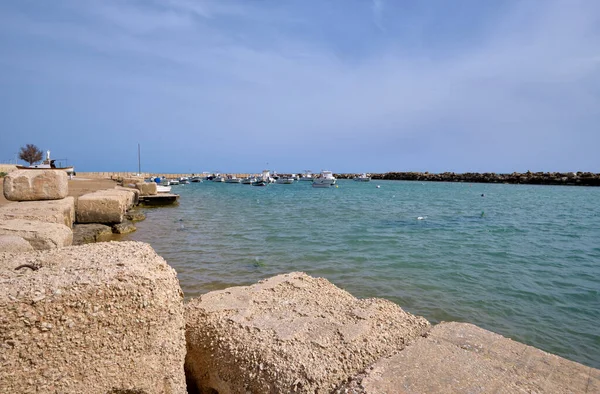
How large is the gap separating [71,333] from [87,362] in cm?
19

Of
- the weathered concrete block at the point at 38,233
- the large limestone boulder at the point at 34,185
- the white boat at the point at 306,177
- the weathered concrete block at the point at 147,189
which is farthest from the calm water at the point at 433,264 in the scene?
the white boat at the point at 306,177

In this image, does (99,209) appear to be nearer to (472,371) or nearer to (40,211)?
(40,211)

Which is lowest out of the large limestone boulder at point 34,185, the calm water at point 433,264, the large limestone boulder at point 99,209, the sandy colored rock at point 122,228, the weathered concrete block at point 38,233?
the calm water at point 433,264

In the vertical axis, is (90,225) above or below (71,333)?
below

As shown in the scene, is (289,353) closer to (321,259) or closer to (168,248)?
(321,259)

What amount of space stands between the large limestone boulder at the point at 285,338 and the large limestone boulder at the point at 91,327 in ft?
1.08

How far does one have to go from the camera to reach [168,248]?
9.57m

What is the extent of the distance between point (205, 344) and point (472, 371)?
1.82m

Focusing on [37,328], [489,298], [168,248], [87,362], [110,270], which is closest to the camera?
[37,328]

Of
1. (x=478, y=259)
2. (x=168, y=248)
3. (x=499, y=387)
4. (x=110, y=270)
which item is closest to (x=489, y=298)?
(x=478, y=259)

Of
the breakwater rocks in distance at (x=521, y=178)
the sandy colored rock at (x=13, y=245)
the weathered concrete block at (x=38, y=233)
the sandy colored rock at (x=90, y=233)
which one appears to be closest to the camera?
the sandy colored rock at (x=13, y=245)

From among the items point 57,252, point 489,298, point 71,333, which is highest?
point 57,252

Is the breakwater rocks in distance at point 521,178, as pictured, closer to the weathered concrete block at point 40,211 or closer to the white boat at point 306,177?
the white boat at point 306,177

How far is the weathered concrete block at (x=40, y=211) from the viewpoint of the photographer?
582cm
